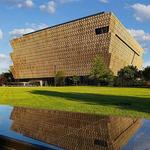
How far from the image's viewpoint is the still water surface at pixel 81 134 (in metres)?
2.97

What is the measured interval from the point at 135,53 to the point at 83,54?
44.0 m

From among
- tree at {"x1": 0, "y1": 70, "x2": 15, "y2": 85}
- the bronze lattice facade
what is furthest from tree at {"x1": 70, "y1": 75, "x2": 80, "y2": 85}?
tree at {"x1": 0, "y1": 70, "x2": 15, "y2": 85}

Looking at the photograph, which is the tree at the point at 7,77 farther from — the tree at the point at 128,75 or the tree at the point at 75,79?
the tree at the point at 128,75

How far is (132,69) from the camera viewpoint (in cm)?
10025

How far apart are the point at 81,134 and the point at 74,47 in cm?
10728

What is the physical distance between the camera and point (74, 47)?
110 m

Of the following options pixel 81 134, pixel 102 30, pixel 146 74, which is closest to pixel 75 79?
pixel 102 30

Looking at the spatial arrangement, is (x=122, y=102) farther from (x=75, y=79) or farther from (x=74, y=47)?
(x=74, y=47)

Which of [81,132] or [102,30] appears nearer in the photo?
[81,132]

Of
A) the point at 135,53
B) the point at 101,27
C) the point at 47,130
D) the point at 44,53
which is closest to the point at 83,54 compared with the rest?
the point at 101,27

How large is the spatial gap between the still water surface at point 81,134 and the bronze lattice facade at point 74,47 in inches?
3674

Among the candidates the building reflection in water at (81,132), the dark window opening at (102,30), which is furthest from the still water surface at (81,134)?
the dark window opening at (102,30)

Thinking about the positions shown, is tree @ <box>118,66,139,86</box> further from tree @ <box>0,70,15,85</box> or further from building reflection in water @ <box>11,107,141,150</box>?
building reflection in water @ <box>11,107,141,150</box>

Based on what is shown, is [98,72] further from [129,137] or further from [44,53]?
[129,137]
